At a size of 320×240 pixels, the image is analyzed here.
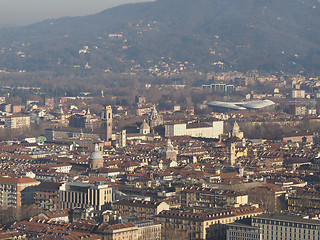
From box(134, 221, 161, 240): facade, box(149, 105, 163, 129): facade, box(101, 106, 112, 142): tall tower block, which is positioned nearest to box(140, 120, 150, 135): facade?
box(149, 105, 163, 129): facade

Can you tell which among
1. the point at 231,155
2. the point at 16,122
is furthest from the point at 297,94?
the point at 231,155

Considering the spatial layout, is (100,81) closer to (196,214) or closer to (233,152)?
(233,152)

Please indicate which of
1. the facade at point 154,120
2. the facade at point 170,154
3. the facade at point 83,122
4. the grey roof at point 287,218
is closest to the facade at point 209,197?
the grey roof at point 287,218

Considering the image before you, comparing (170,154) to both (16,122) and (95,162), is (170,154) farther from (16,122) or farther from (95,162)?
(16,122)

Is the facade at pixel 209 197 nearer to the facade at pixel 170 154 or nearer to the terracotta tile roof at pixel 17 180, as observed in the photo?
the terracotta tile roof at pixel 17 180

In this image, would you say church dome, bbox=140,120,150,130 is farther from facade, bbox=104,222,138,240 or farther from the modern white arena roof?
facade, bbox=104,222,138,240

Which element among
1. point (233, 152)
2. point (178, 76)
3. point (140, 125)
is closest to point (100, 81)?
point (178, 76)
